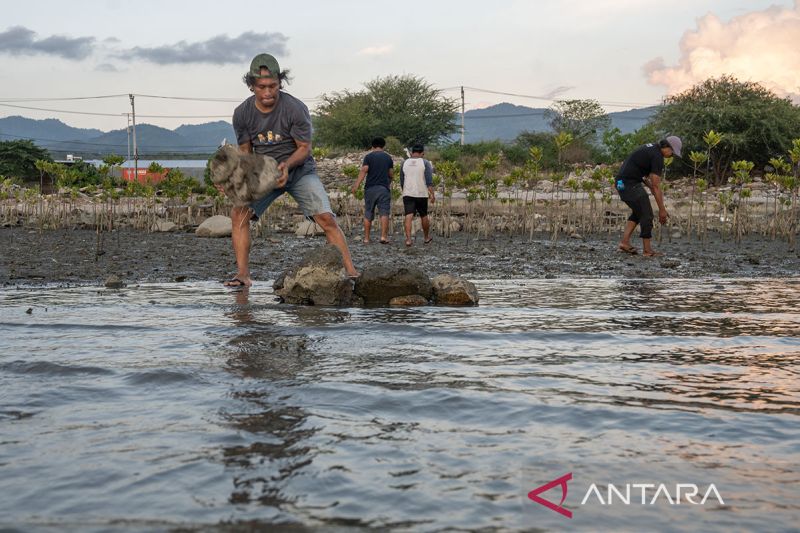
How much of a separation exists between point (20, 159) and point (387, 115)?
23332mm

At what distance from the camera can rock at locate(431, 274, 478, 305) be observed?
24.3 feet

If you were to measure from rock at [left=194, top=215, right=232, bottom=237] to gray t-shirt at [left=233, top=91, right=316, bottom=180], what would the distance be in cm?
927

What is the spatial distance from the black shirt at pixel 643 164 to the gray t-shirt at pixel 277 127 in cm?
626

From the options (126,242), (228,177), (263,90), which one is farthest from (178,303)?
(126,242)

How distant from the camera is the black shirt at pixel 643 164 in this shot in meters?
12.4

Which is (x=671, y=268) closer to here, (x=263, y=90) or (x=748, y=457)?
(x=263, y=90)

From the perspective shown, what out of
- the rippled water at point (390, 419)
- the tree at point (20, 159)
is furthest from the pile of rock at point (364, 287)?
the tree at point (20, 159)

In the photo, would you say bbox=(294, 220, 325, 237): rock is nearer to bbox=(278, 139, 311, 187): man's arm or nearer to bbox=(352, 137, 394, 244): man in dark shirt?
Result: bbox=(352, 137, 394, 244): man in dark shirt

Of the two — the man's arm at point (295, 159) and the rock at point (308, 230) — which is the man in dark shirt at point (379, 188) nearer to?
the rock at point (308, 230)

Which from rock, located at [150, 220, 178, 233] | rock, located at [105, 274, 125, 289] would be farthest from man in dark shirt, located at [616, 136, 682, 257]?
rock, located at [150, 220, 178, 233]

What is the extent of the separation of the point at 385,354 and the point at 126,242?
11359mm

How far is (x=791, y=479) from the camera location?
293 cm

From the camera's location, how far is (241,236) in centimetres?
805

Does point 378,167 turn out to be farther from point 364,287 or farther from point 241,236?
point 364,287
